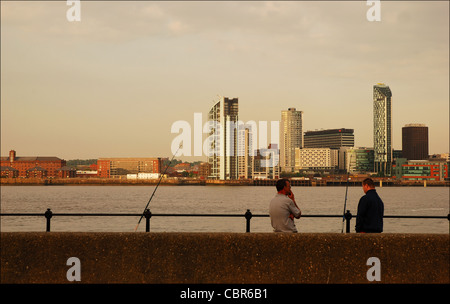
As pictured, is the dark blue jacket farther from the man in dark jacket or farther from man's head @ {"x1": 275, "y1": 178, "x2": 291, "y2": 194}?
man's head @ {"x1": 275, "y1": 178, "x2": 291, "y2": 194}

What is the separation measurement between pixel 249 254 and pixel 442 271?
2.51m

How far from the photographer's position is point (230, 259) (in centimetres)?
728

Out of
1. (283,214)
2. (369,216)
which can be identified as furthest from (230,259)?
(369,216)

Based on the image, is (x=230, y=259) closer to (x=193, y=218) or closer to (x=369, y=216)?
(x=369, y=216)

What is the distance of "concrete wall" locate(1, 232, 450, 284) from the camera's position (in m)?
7.25

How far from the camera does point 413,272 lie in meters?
7.27

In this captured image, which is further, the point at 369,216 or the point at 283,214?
the point at 369,216

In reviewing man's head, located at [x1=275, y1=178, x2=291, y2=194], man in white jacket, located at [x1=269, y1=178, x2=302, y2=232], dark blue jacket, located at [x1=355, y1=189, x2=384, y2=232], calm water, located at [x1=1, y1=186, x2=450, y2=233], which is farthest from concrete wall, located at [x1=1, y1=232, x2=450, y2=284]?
calm water, located at [x1=1, y1=186, x2=450, y2=233]

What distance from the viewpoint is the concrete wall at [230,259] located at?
725cm

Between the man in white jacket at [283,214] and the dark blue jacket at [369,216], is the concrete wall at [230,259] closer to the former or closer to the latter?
the man in white jacket at [283,214]

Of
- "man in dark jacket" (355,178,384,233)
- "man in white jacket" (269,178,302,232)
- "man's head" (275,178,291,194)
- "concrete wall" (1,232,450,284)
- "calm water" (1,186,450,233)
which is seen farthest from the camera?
"calm water" (1,186,450,233)

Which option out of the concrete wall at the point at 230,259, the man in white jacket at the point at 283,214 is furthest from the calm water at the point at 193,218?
the concrete wall at the point at 230,259

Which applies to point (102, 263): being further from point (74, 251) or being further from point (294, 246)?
point (294, 246)
